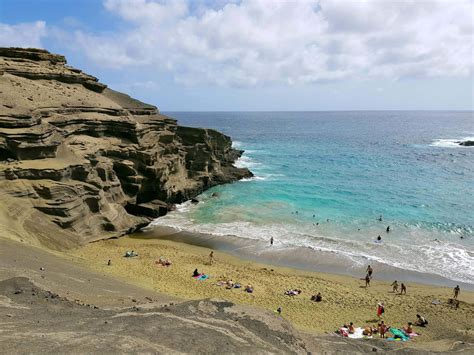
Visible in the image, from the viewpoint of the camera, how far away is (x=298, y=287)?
2445cm

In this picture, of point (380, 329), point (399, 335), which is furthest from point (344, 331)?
point (399, 335)

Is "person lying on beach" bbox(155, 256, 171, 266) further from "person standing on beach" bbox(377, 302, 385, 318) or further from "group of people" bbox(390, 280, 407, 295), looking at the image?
"group of people" bbox(390, 280, 407, 295)

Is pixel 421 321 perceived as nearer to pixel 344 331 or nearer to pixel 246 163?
pixel 344 331

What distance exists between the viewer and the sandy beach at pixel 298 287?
20.7m

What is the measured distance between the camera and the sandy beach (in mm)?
20688

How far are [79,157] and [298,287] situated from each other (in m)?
18.6

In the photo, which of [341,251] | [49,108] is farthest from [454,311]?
[49,108]

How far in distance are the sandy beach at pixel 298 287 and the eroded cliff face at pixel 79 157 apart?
2955 mm

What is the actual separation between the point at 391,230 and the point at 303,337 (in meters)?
25.2

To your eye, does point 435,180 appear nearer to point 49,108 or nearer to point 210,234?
point 210,234

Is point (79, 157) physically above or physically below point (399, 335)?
above

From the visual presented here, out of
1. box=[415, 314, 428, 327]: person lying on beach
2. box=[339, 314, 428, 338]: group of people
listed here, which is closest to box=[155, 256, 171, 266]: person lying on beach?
box=[339, 314, 428, 338]: group of people

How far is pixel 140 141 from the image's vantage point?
126ft

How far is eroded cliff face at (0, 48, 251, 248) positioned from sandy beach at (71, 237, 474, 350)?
2.95 m
